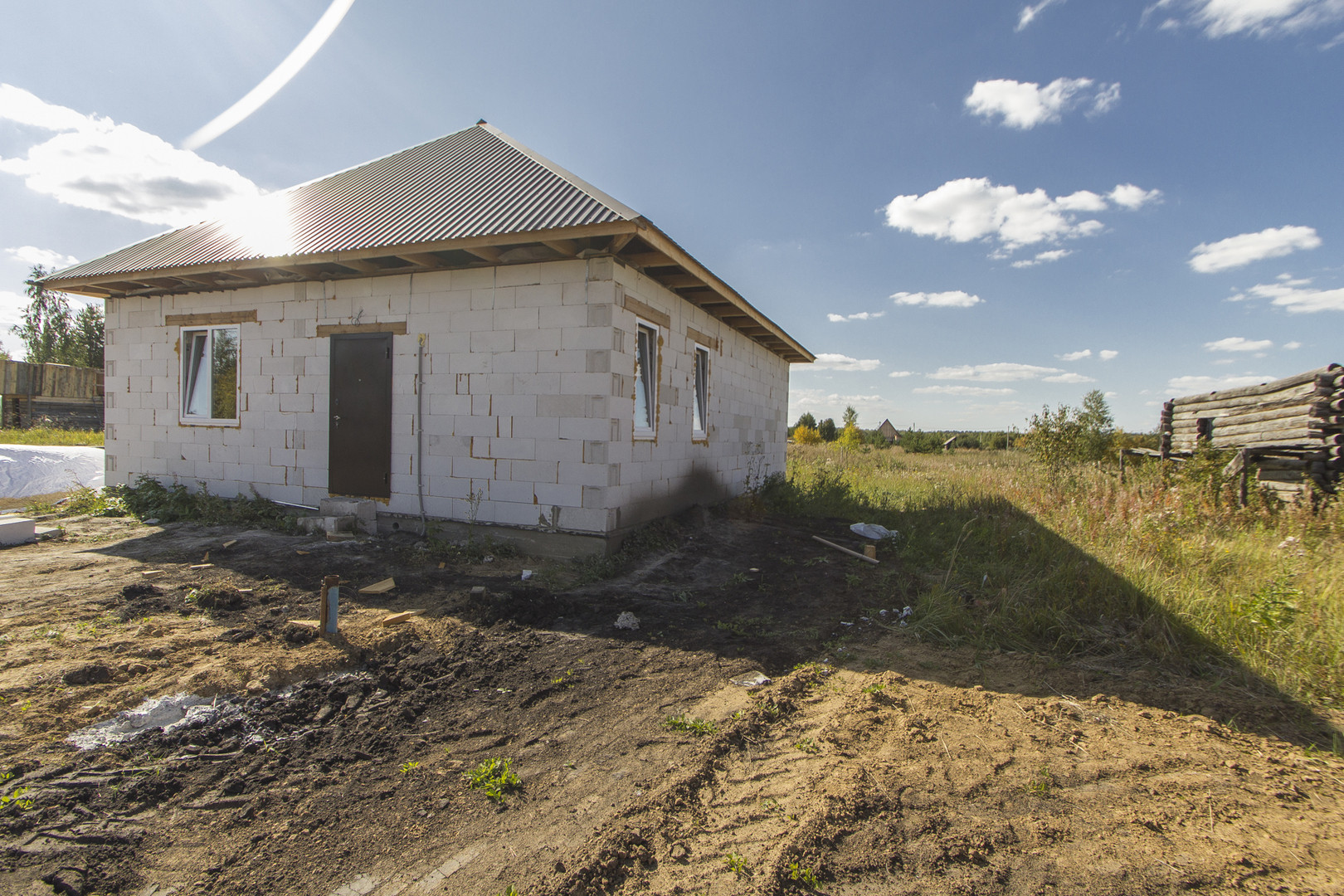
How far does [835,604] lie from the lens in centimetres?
584

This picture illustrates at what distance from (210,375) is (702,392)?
744 centimetres

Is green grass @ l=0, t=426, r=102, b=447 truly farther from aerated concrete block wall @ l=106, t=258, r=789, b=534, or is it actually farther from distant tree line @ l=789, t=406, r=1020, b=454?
distant tree line @ l=789, t=406, r=1020, b=454

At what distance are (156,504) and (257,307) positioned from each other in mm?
3270

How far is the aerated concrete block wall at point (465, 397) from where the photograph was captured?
675 cm

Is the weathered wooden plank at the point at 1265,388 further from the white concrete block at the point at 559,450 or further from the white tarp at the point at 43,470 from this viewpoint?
the white tarp at the point at 43,470

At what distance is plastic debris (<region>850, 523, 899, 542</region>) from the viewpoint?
8555 mm

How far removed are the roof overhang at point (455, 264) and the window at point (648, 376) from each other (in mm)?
788

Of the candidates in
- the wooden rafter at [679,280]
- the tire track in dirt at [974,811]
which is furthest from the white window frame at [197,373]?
the tire track in dirt at [974,811]

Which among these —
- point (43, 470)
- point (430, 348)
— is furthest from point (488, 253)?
point (43, 470)

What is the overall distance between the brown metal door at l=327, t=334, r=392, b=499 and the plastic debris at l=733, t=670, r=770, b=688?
559 centimetres

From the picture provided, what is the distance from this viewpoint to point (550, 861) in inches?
86.3

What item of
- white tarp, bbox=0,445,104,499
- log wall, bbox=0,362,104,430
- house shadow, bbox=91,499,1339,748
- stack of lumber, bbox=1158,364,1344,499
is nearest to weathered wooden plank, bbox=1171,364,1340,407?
stack of lumber, bbox=1158,364,1344,499

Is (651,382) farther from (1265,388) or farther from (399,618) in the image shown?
(1265,388)

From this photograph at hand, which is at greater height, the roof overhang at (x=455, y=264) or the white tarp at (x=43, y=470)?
the roof overhang at (x=455, y=264)
